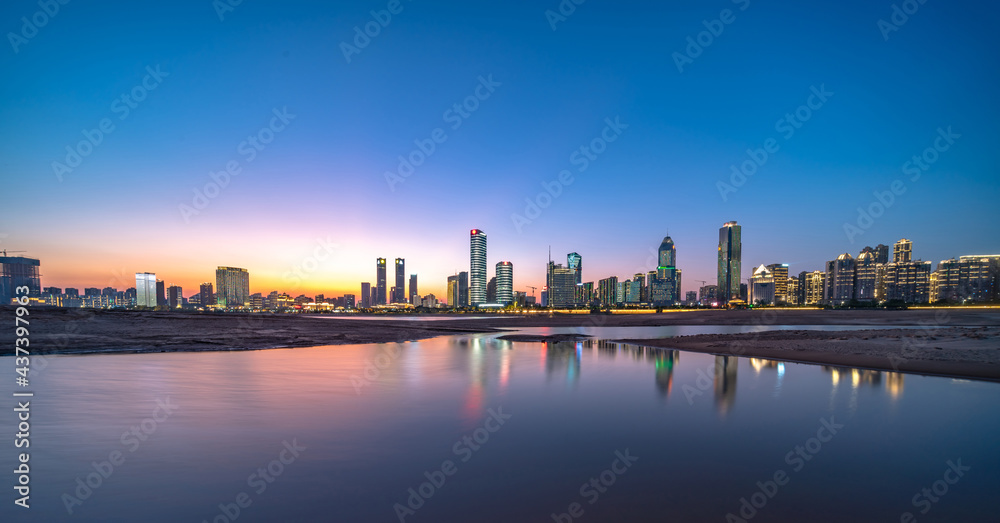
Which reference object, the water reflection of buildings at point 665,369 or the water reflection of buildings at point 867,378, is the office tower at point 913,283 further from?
the water reflection of buildings at point 867,378

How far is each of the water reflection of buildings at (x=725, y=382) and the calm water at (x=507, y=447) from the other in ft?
0.54

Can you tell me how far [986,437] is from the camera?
10.2 metres

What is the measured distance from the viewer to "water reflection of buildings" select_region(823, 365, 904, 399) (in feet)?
51.8

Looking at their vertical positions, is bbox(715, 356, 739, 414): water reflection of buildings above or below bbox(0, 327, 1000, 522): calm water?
below

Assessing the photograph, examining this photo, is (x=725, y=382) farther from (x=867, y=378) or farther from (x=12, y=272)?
(x=12, y=272)

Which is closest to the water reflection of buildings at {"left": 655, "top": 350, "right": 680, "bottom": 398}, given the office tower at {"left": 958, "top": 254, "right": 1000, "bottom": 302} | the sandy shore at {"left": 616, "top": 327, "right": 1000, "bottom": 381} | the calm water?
the calm water

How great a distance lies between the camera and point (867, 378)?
17703 mm

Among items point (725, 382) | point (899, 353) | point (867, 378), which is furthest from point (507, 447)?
point (899, 353)

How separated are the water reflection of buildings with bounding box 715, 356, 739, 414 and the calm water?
165 mm

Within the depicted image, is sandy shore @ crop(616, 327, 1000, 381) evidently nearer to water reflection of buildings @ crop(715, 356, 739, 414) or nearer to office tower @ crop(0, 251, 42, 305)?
water reflection of buildings @ crop(715, 356, 739, 414)

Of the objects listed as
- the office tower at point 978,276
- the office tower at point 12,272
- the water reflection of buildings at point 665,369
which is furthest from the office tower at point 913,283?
the office tower at point 12,272

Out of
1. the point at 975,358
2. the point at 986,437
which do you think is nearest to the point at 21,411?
the point at 986,437

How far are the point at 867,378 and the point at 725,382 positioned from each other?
6.39 m

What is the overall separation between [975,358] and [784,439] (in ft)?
62.1
